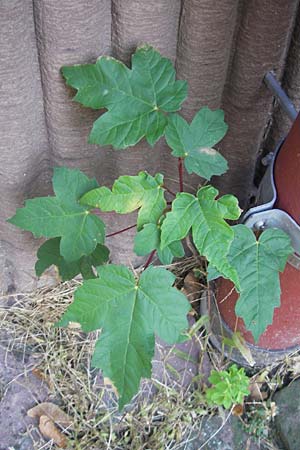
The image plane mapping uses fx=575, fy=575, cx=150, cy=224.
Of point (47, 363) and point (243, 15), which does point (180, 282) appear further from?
point (243, 15)

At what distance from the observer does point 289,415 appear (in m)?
1.64

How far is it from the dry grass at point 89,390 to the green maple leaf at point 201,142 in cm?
63

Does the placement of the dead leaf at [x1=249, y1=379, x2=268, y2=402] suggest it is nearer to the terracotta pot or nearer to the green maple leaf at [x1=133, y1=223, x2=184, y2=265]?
the terracotta pot

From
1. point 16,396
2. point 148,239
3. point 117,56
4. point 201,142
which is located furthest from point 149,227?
point 16,396

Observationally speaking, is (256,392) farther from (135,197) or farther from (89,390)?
(135,197)

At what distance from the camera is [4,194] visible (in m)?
1.47

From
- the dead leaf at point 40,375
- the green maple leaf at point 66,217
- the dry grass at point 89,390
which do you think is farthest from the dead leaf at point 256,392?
the green maple leaf at point 66,217

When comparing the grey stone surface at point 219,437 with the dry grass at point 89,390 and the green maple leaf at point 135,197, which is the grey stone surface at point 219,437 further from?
the green maple leaf at point 135,197

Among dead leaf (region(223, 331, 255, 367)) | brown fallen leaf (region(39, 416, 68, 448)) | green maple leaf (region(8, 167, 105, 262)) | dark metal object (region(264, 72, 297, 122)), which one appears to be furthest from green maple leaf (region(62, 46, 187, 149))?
brown fallen leaf (region(39, 416, 68, 448))

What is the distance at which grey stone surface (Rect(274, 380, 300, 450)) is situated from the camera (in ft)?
5.24

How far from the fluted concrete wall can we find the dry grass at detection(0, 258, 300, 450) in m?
0.21

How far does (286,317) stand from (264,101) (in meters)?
0.57

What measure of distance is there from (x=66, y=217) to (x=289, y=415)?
0.87 metres

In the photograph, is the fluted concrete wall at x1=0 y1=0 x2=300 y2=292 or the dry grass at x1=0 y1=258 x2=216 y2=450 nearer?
the fluted concrete wall at x1=0 y1=0 x2=300 y2=292
